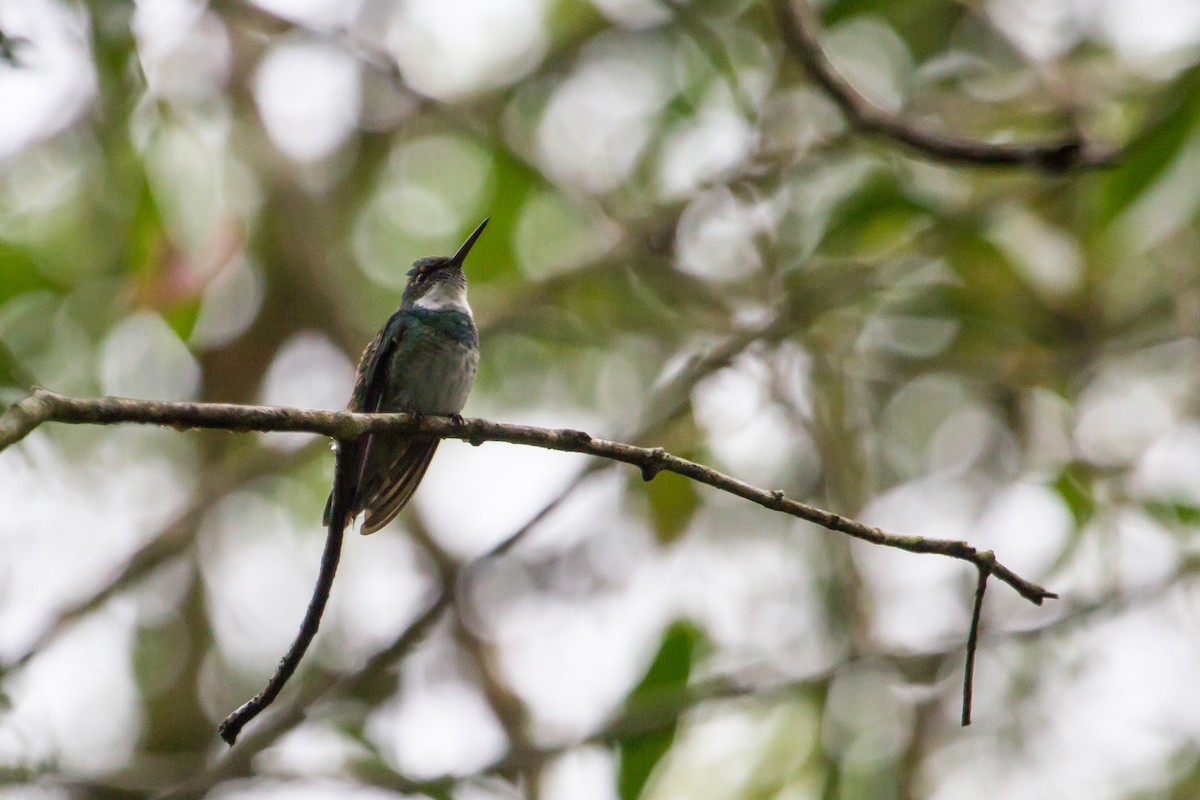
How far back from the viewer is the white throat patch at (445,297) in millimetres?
5434

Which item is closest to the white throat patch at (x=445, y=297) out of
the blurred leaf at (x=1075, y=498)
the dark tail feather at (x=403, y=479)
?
the dark tail feather at (x=403, y=479)

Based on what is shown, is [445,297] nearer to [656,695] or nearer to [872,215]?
[656,695]

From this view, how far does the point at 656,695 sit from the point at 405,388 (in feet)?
6.09

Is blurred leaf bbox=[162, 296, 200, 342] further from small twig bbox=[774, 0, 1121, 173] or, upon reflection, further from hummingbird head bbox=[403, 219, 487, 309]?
small twig bbox=[774, 0, 1121, 173]

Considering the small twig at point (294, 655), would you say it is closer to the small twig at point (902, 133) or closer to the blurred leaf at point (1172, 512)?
the small twig at point (902, 133)

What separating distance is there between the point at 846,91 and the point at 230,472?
3.69 meters

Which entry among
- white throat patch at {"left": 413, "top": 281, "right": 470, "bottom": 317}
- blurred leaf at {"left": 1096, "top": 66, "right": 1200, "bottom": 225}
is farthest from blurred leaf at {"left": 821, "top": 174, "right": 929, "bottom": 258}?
white throat patch at {"left": 413, "top": 281, "right": 470, "bottom": 317}

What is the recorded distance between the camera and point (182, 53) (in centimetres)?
710

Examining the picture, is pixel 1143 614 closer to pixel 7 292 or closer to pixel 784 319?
pixel 784 319

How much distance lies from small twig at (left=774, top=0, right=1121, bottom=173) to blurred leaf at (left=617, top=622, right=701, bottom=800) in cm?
234

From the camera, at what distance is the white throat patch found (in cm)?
543

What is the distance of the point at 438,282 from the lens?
18.9 ft

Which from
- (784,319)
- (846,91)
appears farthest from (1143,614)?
(846,91)

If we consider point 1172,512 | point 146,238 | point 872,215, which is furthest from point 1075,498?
point 146,238
